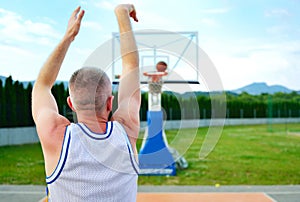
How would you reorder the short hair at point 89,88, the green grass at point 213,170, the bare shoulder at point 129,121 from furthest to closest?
the green grass at point 213,170 → the bare shoulder at point 129,121 → the short hair at point 89,88

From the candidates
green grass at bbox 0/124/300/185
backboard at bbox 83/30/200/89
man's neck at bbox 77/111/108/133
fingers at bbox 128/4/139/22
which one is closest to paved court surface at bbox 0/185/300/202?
green grass at bbox 0/124/300/185

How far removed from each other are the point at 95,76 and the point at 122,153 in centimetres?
23

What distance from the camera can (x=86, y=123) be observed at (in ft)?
3.56

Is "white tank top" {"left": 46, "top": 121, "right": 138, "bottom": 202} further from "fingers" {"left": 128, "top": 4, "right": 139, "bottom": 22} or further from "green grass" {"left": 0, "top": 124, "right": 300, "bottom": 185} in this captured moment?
"green grass" {"left": 0, "top": 124, "right": 300, "bottom": 185}

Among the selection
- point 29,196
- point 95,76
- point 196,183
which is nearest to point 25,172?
point 29,196

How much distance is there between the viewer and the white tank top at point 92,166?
1045 mm

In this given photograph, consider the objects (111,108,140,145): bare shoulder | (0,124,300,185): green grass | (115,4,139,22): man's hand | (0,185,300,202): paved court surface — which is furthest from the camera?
(0,124,300,185): green grass

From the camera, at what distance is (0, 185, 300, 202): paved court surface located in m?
3.56

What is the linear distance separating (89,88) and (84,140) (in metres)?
0.14

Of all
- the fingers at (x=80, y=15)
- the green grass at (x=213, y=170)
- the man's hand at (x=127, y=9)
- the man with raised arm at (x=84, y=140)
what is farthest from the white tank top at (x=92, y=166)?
the green grass at (x=213, y=170)

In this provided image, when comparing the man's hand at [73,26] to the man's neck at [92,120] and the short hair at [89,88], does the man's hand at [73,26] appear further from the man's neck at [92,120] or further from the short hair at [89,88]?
the man's neck at [92,120]

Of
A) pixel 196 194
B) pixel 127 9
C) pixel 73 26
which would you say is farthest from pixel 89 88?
pixel 196 194

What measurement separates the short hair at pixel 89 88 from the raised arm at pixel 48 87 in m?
0.08

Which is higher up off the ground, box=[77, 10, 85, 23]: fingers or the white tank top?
box=[77, 10, 85, 23]: fingers
